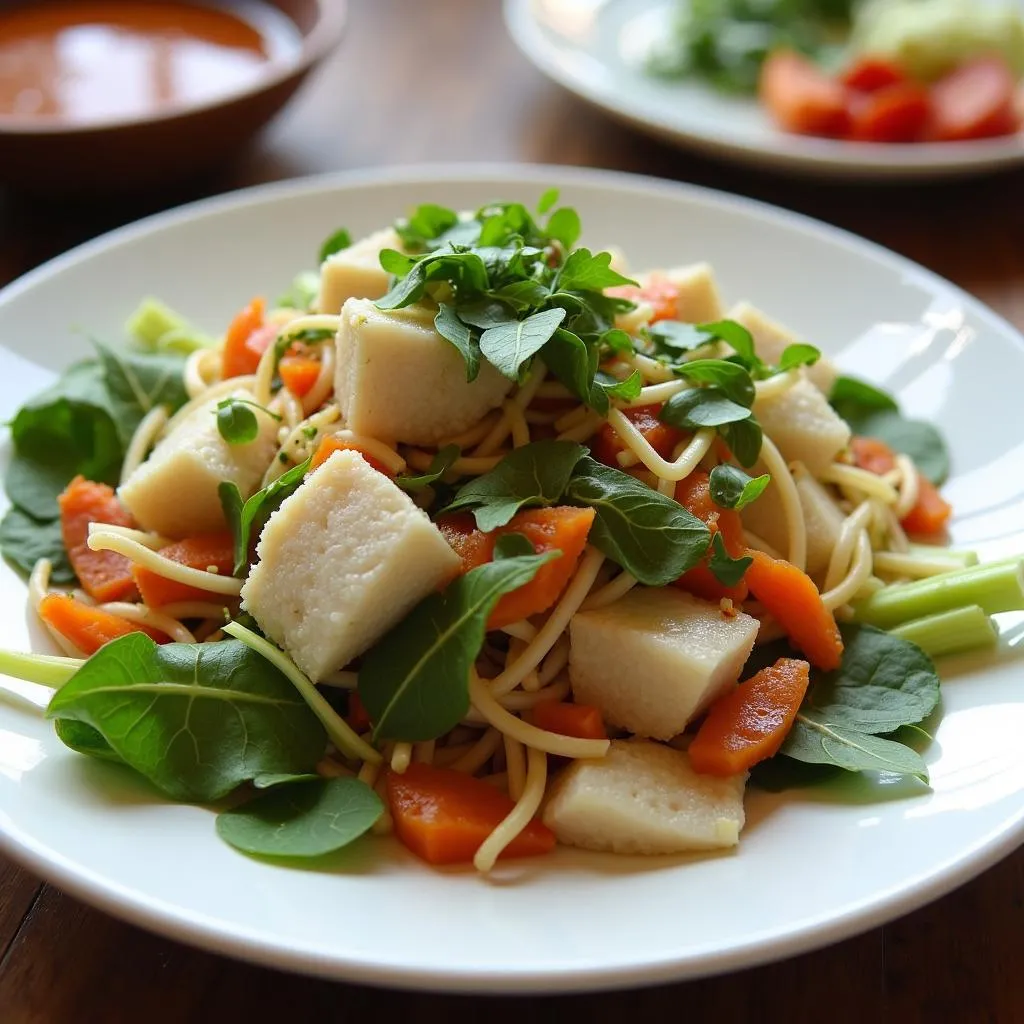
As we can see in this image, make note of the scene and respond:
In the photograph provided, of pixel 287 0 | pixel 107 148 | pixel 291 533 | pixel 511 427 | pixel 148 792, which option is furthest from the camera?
pixel 287 0

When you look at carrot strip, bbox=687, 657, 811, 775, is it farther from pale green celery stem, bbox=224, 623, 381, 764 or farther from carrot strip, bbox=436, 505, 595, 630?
pale green celery stem, bbox=224, 623, 381, 764

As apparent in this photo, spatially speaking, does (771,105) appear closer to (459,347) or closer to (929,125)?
(929,125)

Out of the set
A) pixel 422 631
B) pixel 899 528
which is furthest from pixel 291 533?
pixel 899 528

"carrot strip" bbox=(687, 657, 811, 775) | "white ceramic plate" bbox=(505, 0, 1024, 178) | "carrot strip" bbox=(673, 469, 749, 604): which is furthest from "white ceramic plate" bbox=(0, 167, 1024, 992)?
"white ceramic plate" bbox=(505, 0, 1024, 178)

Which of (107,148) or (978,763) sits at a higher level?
(978,763)

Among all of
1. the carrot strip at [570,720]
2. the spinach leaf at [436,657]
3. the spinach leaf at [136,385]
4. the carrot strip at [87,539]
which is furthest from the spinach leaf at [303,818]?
the spinach leaf at [136,385]

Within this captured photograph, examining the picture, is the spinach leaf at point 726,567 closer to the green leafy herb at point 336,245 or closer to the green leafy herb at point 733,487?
the green leafy herb at point 733,487
